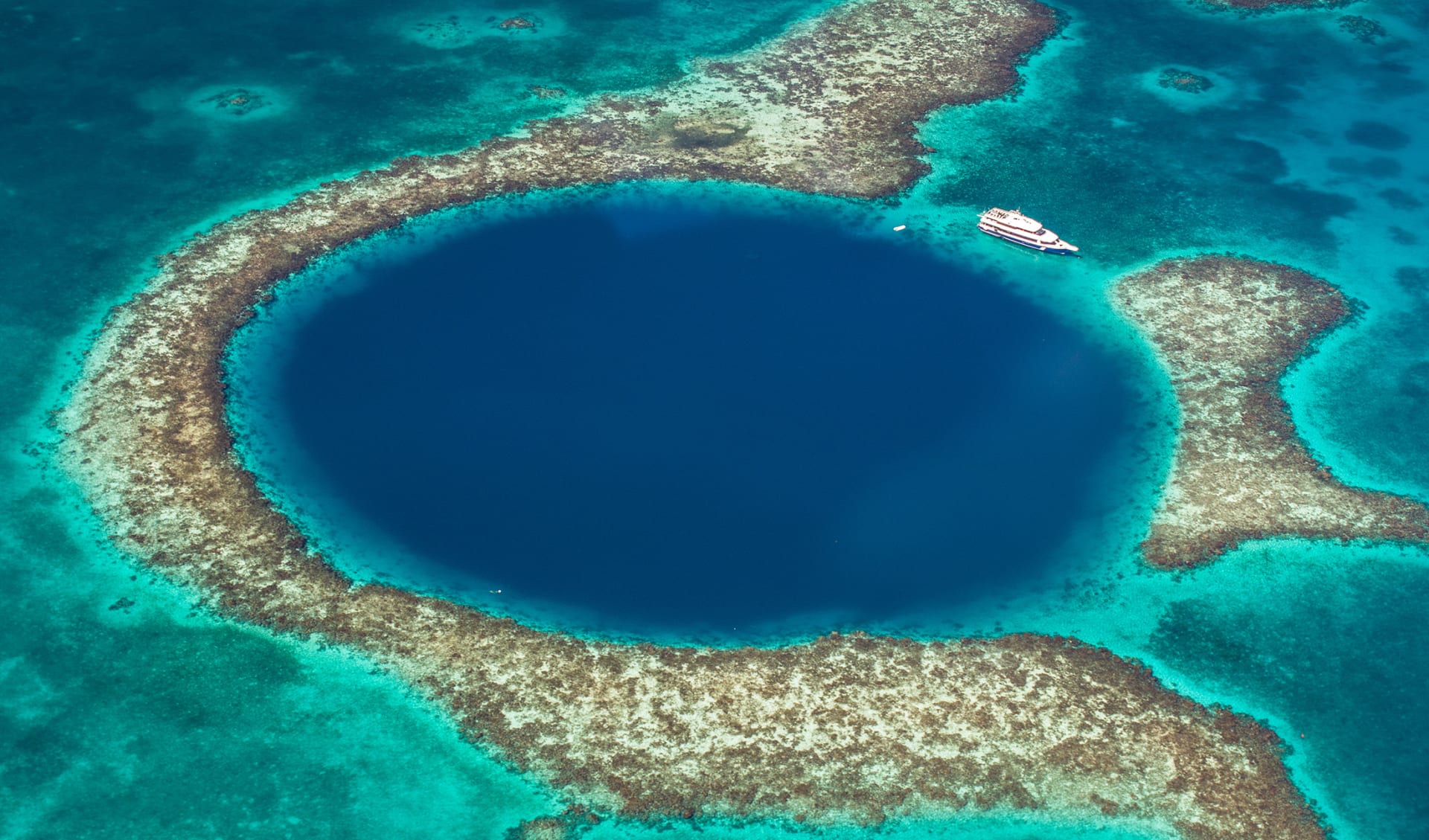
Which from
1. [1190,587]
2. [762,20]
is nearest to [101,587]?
[1190,587]

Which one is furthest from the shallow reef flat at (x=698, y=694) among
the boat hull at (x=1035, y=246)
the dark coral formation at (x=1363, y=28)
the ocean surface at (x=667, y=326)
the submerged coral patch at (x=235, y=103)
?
the dark coral formation at (x=1363, y=28)

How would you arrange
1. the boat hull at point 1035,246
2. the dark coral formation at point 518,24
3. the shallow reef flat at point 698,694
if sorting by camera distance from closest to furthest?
the shallow reef flat at point 698,694 → the boat hull at point 1035,246 → the dark coral formation at point 518,24

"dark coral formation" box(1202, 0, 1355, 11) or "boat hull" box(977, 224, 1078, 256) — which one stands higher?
"dark coral formation" box(1202, 0, 1355, 11)

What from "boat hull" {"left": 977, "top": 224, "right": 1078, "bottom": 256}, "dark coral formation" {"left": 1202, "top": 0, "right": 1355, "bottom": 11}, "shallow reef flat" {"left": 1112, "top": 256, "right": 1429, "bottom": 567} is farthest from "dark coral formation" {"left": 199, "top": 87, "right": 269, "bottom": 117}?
"dark coral formation" {"left": 1202, "top": 0, "right": 1355, "bottom": 11}

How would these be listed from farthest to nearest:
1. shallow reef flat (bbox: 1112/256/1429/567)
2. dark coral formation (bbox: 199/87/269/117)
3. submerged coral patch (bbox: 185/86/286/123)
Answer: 1. dark coral formation (bbox: 199/87/269/117)
2. submerged coral patch (bbox: 185/86/286/123)
3. shallow reef flat (bbox: 1112/256/1429/567)

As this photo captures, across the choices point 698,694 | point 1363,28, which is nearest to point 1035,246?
point 698,694

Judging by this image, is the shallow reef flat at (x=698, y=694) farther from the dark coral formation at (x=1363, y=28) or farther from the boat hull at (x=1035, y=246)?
the dark coral formation at (x=1363, y=28)

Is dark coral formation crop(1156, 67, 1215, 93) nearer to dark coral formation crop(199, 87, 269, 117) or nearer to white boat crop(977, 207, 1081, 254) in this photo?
white boat crop(977, 207, 1081, 254)
